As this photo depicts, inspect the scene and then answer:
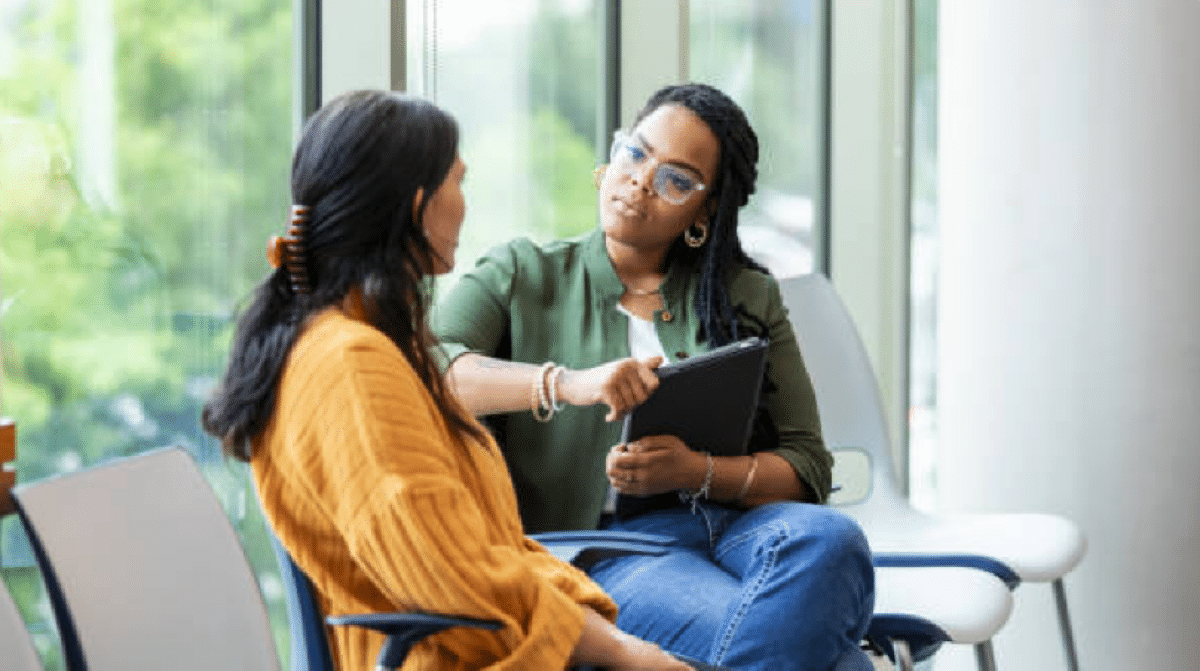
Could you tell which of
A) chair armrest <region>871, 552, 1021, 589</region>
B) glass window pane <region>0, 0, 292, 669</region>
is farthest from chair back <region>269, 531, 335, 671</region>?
chair armrest <region>871, 552, 1021, 589</region>

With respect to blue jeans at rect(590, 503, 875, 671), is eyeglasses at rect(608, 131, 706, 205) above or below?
above

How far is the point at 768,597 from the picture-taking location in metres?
2.39

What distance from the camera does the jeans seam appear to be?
233 centimetres

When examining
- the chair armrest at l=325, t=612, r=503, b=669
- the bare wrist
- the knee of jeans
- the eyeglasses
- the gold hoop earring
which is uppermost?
the eyeglasses

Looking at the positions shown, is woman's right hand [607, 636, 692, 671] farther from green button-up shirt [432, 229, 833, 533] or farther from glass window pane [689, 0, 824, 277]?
glass window pane [689, 0, 824, 277]

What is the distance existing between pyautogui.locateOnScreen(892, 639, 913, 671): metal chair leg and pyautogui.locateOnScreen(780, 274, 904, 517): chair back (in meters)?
0.77

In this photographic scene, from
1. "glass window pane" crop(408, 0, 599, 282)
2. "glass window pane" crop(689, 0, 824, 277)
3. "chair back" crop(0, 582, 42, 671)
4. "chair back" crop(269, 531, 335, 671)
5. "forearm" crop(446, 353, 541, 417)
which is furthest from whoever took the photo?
"glass window pane" crop(689, 0, 824, 277)

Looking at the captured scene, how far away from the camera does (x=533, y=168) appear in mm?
3855

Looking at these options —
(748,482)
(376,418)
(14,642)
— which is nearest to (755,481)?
(748,482)

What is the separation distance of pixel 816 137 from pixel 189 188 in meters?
2.76

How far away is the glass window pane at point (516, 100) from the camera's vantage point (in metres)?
3.57

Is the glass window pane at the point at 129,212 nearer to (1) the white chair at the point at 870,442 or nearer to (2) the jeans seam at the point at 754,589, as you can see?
(2) the jeans seam at the point at 754,589

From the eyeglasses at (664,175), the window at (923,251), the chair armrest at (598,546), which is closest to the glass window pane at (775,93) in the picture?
the window at (923,251)

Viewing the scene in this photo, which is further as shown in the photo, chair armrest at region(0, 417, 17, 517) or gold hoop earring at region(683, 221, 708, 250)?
gold hoop earring at region(683, 221, 708, 250)
